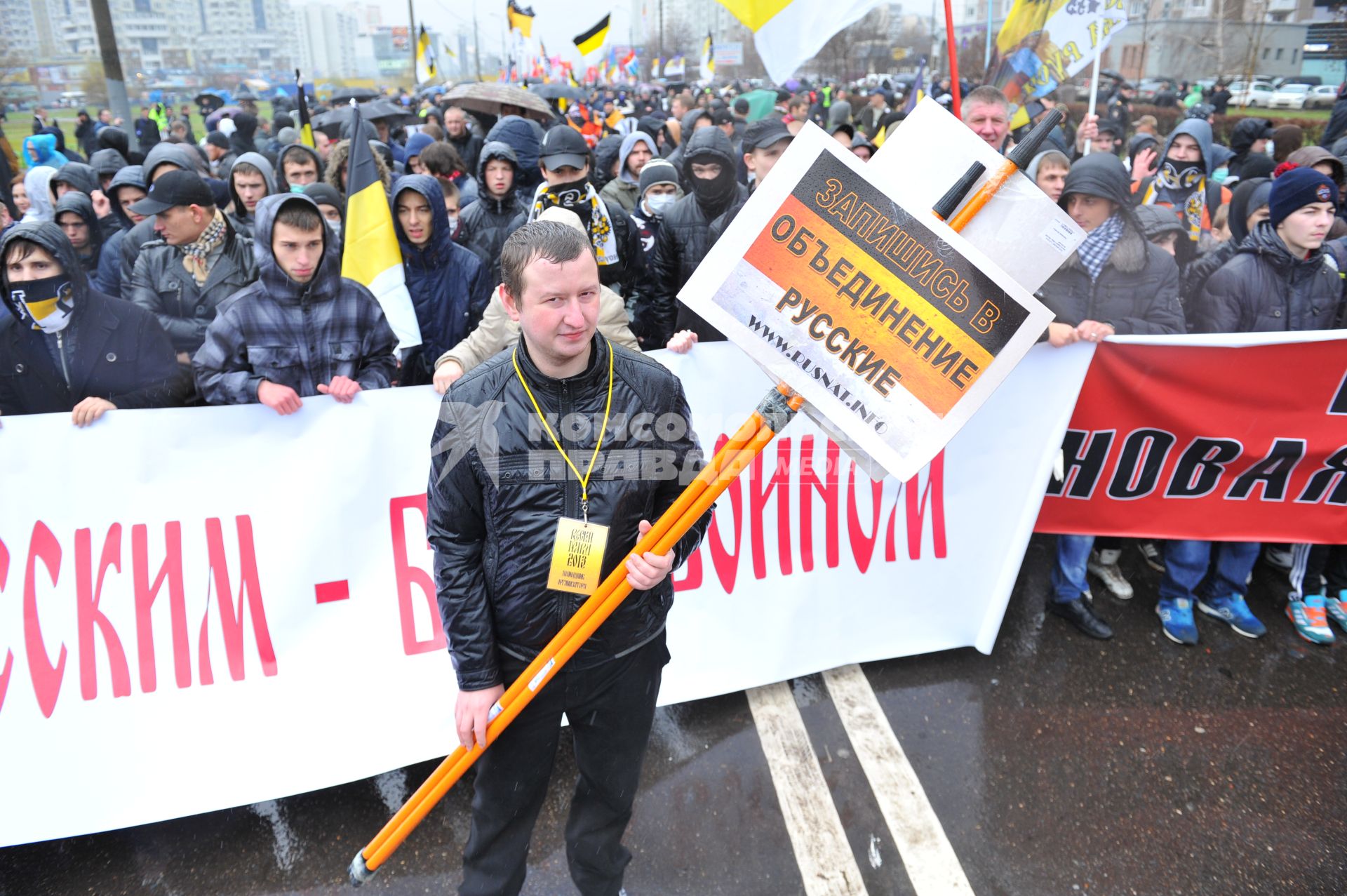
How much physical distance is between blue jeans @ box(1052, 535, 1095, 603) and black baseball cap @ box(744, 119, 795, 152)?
2551 mm

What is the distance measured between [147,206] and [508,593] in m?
3.61

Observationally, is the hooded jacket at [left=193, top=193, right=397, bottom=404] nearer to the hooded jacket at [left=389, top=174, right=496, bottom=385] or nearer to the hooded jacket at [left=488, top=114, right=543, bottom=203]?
the hooded jacket at [left=389, top=174, right=496, bottom=385]

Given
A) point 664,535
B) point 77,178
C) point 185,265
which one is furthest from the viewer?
point 77,178

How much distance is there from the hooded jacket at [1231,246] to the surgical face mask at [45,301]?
498 cm

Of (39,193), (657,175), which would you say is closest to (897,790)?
(657,175)

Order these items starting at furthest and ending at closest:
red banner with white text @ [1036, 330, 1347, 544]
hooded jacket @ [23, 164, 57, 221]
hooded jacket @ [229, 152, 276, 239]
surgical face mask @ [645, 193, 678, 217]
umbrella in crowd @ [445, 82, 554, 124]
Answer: umbrella in crowd @ [445, 82, 554, 124] < hooded jacket @ [23, 164, 57, 221] < surgical face mask @ [645, 193, 678, 217] < hooded jacket @ [229, 152, 276, 239] < red banner with white text @ [1036, 330, 1347, 544]

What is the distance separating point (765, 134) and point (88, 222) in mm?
4614

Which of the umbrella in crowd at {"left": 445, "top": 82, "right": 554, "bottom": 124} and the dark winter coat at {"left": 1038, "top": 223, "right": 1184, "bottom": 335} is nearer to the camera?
the dark winter coat at {"left": 1038, "top": 223, "right": 1184, "bottom": 335}

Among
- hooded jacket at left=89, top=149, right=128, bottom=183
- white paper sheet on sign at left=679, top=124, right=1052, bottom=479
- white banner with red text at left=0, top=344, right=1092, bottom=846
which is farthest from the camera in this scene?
hooded jacket at left=89, top=149, right=128, bottom=183

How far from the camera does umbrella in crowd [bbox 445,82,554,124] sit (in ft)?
36.5

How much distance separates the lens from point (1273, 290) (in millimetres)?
4211

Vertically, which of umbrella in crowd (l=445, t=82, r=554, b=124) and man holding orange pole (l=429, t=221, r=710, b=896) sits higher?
umbrella in crowd (l=445, t=82, r=554, b=124)

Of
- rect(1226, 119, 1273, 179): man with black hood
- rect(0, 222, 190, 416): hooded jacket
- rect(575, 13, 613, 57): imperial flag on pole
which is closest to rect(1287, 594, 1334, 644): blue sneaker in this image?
rect(0, 222, 190, 416): hooded jacket

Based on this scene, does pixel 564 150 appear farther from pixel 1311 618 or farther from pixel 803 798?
pixel 1311 618
